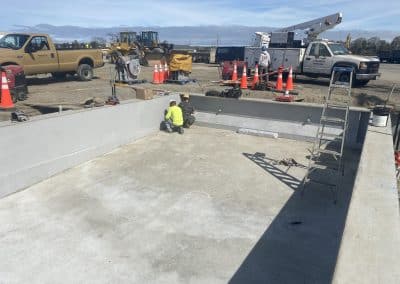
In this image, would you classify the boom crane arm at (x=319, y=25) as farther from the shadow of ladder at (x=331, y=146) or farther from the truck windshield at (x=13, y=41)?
the truck windshield at (x=13, y=41)

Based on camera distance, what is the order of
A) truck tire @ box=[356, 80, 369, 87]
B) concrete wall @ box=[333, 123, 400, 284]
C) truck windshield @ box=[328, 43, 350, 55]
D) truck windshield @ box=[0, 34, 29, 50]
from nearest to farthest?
concrete wall @ box=[333, 123, 400, 284] < truck windshield @ box=[0, 34, 29, 50] < truck tire @ box=[356, 80, 369, 87] < truck windshield @ box=[328, 43, 350, 55]

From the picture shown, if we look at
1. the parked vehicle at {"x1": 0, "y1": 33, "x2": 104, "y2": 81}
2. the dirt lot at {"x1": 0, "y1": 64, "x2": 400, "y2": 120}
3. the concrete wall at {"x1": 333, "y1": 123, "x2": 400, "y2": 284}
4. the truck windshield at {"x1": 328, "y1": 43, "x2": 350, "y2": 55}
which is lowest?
the concrete wall at {"x1": 333, "y1": 123, "x2": 400, "y2": 284}

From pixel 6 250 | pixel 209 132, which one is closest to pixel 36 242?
pixel 6 250

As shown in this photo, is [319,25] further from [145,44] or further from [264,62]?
[145,44]

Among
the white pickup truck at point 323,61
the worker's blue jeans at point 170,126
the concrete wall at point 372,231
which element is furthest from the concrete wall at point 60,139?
the white pickup truck at point 323,61

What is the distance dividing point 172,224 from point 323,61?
14.7 metres

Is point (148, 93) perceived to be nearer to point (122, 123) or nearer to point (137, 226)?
point (122, 123)

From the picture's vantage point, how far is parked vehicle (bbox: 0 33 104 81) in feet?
47.8

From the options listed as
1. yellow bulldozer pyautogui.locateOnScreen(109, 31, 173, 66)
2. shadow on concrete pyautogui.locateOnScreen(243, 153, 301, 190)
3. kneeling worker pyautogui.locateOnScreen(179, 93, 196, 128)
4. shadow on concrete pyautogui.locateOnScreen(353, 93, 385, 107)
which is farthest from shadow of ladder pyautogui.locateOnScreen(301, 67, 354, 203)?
yellow bulldozer pyautogui.locateOnScreen(109, 31, 173, 66)

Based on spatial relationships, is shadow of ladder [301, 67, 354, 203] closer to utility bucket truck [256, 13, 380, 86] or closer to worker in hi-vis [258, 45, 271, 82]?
worker in hi-vis [258, 45, 271, 82]

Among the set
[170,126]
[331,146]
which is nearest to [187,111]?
[170,126]

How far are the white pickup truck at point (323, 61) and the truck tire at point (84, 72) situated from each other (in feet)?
30.4

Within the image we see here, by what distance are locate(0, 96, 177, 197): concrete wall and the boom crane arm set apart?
14280 mm

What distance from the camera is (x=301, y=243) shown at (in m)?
4.93
